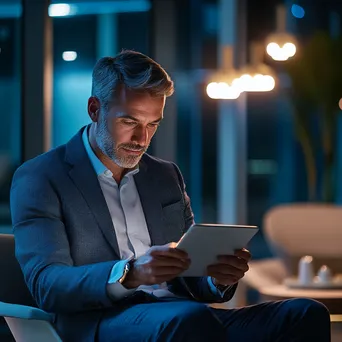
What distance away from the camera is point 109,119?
258 cm

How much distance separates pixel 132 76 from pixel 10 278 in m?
0.71

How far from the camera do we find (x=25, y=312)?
2.35m

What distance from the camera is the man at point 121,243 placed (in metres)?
2.29

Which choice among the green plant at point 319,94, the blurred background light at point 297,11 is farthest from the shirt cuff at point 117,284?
the blurred background light at point 297,11

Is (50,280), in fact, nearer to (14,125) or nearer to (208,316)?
(208,316)

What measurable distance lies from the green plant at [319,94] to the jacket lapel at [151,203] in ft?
20.6

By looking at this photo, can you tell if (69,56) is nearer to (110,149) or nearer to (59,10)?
(59,10)

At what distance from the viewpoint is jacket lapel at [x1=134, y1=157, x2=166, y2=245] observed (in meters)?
2.64

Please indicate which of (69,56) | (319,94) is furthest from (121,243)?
(319,94)

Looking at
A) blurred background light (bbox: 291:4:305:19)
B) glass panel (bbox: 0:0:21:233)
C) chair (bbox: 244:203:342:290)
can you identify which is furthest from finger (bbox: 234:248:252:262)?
blurred background light (bbox: 291:4:305:19)

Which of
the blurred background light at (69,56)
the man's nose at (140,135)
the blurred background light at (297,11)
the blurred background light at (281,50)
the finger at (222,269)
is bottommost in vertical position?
the finger at (222,269)

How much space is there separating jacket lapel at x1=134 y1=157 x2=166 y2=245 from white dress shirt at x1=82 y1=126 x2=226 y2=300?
0.06 ft

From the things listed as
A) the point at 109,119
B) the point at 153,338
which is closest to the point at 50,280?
the point at 153,338

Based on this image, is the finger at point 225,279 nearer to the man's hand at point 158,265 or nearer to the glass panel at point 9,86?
the man's hand at point 158,265
